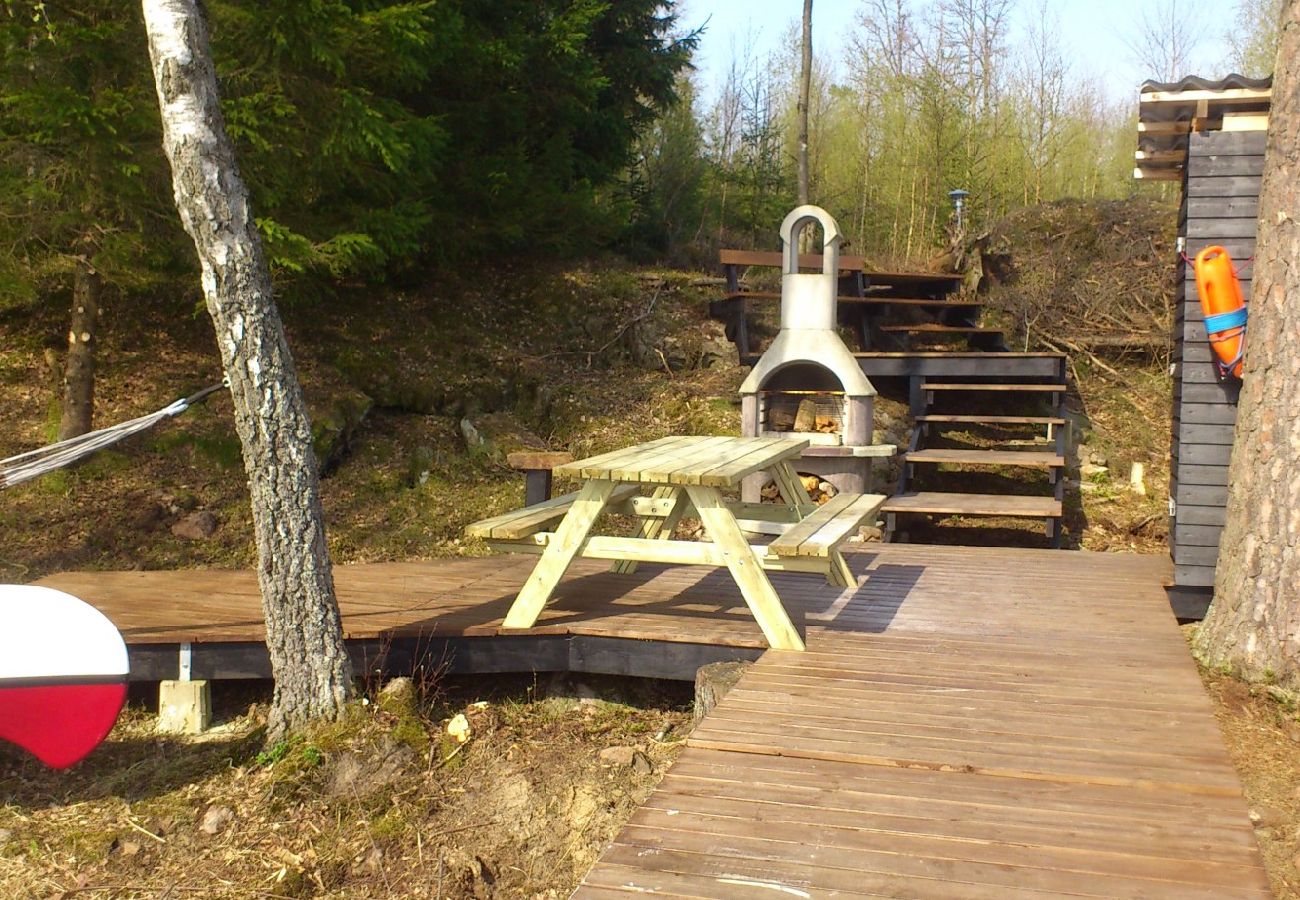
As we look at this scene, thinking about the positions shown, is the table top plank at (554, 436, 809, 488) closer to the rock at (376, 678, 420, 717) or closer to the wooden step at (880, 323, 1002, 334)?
the rock at (376, 678, 420, 717)

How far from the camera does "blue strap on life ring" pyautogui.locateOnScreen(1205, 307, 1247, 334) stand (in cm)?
580

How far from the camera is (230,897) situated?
12.0 ft

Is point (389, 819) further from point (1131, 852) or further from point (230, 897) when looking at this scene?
point (1131, 852)

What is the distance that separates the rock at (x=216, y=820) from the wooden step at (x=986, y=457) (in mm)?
6219

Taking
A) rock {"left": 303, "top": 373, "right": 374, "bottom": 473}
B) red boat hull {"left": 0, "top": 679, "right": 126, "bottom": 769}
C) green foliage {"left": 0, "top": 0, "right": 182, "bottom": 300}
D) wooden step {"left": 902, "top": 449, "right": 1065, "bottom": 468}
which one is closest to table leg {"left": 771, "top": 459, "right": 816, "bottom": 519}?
wooden step {"left": 902, "top": 449, "right": 1065, "bottom": 468}

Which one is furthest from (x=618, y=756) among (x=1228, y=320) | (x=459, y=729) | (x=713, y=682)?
(x=1228, y=320)

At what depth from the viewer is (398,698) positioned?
465 cm

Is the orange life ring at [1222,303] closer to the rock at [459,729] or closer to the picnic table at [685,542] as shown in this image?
the picnic table at [685,542]

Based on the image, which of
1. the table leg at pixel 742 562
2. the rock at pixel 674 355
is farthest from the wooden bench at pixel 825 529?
the rock at pixel 674 355

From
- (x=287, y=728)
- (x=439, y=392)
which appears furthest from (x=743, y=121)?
(x=287, y=728)

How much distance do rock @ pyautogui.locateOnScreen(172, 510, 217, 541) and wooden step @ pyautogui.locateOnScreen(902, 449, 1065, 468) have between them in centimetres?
545

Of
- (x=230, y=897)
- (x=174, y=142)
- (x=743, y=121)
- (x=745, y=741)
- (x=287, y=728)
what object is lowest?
(x=230, y=897)

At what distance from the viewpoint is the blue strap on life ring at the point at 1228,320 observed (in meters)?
5.80

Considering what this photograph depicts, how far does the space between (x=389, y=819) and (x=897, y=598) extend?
2.82 metres
